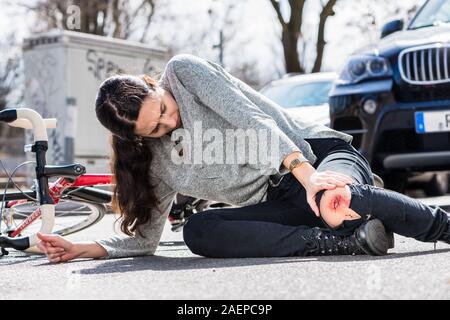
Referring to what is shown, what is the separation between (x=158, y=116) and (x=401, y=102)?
3006 mm

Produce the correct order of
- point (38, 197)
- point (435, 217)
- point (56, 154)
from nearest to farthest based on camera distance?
point (435, 217) → point (38, 197) → point (56, 154)

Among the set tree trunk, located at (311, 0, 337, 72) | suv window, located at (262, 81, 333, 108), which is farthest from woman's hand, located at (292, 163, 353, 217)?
tree trunk, located at (311, 0, 337, 72)

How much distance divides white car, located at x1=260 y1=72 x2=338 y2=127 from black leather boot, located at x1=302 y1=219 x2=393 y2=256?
4.86 metres

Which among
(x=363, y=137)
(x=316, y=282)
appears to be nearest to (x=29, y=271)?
(x=316, y=282)

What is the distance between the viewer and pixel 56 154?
40.4 feet

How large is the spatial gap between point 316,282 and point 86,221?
2.73 metres

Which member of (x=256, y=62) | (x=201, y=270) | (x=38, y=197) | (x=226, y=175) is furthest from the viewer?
(x=256, y=62)

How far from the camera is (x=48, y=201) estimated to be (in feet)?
13.5

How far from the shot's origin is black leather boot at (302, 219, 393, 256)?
136 inches

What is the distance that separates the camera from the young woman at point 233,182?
11.4ft

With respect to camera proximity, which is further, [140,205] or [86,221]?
[86,221]

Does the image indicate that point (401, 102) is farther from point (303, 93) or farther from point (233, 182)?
point (303, 93)

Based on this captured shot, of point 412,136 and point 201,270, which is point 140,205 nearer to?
point 201,270

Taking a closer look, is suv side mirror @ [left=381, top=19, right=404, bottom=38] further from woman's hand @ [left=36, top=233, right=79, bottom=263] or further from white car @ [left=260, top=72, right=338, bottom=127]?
woman's hand @ [left=36, top=233, right=79, bottom=263]
